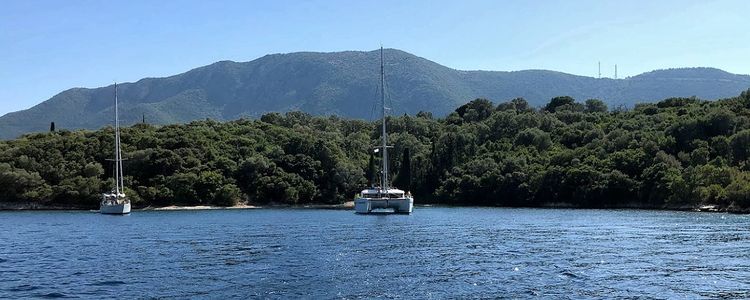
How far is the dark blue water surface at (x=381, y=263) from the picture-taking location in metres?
28.0

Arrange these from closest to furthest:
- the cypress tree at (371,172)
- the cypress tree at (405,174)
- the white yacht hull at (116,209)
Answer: the white yacht hull at (116,209) < the cypress tree at (371,172) < the cypress tree at (405,174)

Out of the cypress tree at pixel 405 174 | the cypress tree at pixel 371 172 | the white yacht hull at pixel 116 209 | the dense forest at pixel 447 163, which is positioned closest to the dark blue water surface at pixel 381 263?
the white yacht hull at pixel 116 209

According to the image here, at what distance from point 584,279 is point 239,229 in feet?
124

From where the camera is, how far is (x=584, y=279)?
30.4 m

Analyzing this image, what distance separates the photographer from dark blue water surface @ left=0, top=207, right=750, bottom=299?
2798 centimetres

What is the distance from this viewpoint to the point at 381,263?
36281 millimetres

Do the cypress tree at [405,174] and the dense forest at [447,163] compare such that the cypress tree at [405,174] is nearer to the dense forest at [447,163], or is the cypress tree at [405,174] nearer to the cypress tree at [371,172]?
the dense forest at [447,163]

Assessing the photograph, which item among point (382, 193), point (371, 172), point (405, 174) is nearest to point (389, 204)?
point (382, 193)

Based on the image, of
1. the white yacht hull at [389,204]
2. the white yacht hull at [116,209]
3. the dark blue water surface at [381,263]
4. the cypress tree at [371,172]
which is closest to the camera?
the dark blue water surface at [381,263]

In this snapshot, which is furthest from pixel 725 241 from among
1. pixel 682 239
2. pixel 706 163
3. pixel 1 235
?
pixel 706 163

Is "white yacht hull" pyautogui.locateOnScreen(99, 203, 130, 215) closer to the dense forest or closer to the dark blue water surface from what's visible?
the dense forest

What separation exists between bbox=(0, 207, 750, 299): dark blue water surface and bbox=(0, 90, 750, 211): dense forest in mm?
53816

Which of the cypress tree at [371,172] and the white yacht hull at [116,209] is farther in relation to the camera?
the cypress tree at [371,172]

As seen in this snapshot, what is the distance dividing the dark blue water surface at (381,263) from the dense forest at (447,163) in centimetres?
5382
